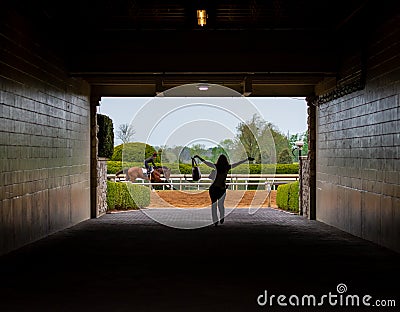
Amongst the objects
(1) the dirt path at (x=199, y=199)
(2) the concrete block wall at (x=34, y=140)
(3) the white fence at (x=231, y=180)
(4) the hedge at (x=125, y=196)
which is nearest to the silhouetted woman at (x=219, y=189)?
(2) the concrete block wall at (x=34, y=140)

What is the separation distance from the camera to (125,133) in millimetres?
32281

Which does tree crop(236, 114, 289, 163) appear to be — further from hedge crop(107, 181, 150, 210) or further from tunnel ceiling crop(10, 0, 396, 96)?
tunnel ceiling crop(10, 0, 396, 96)

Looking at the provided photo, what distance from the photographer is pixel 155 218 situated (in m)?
17.4

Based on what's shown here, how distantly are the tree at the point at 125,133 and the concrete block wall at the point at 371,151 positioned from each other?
15.9 m

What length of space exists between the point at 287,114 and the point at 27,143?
21.3 metres

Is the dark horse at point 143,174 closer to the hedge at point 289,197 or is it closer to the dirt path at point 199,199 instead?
the dirt path at point 199,199

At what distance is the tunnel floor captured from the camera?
689 cm

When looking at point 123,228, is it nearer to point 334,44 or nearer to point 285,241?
point 285,241

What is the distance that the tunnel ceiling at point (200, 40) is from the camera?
515 inches

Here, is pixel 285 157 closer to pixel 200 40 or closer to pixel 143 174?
pixel 143 174

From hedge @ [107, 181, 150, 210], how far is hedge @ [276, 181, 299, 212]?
423cm

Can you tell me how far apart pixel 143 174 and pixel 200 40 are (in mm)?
14381

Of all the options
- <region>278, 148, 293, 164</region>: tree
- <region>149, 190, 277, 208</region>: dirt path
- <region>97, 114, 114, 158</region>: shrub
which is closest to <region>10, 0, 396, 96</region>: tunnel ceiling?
<region>97, 114, 114, 158</region>: shrub

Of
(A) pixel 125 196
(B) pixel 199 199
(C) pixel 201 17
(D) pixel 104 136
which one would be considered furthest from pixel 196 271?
(B) pixel 199 199
